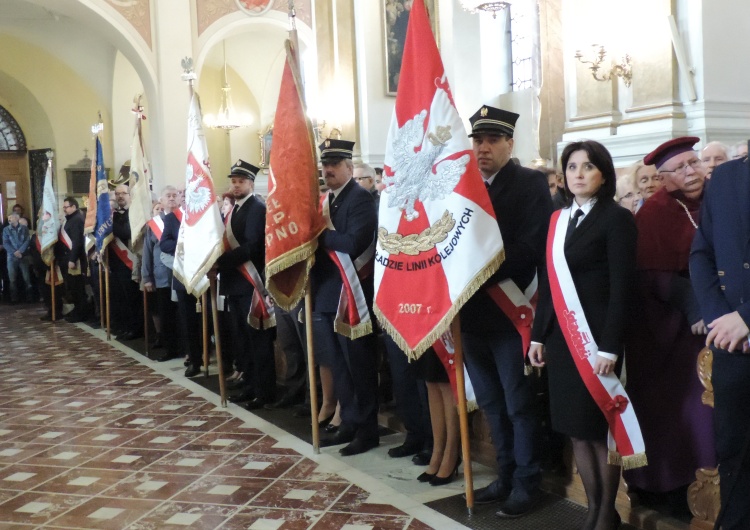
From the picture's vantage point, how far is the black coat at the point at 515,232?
3244 millimetres

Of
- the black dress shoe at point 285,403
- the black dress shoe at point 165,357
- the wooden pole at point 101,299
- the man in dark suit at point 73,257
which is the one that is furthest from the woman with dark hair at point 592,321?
the man in dark suit at point 73,257

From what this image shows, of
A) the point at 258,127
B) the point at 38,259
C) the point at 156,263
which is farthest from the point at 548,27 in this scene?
the point at 258,127

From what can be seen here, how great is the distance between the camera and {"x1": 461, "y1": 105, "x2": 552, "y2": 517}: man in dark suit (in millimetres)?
3240

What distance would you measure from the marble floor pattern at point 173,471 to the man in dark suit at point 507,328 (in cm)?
36

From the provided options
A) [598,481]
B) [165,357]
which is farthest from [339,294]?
[165,357]

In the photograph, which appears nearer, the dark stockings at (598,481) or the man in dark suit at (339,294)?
the dark stockings at (598,481)

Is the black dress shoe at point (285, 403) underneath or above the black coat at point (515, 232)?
underneath

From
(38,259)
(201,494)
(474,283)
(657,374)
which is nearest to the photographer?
(657,374)

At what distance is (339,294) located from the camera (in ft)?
14.3

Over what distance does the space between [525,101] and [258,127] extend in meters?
7.70

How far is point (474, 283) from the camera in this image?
3172 millimetres

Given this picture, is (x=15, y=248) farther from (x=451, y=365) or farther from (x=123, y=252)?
(x=451, y=365)

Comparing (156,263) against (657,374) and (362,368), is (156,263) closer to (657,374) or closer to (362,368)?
(362,368)

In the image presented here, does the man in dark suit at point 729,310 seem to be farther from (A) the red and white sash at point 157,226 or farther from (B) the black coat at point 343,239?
(A) the red and white sash at point 157,226
